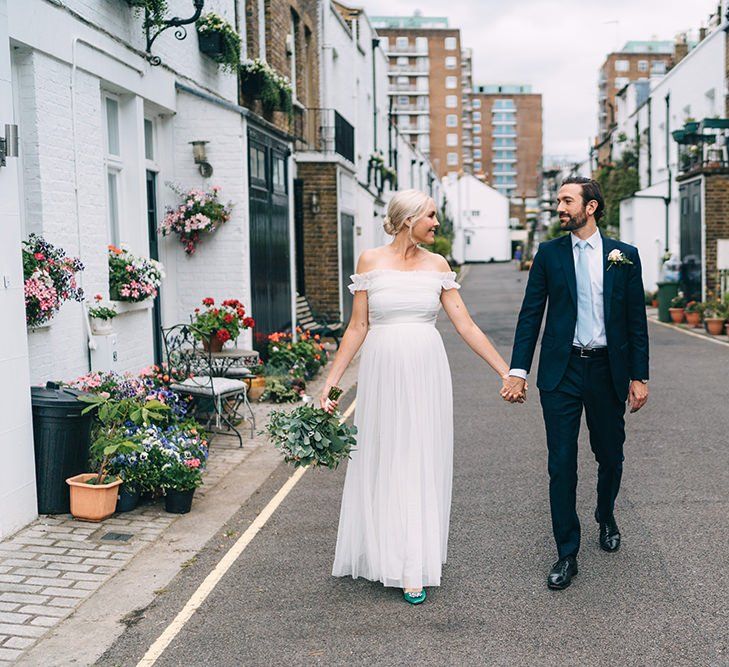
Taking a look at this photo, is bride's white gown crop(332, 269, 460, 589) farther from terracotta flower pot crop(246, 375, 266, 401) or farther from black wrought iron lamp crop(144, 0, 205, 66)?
A: terracotta flower pot crop(246, 375, 266, 401)

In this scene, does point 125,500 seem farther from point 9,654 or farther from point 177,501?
point 9,654

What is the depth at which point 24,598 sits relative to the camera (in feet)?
17.3

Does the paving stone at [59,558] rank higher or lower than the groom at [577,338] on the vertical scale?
lower

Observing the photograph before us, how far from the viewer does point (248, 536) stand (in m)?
6.47

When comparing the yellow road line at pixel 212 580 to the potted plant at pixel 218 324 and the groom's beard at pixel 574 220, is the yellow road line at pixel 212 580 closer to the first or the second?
the groom's beard at pixel 574 220

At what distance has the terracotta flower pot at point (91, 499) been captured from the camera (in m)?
6.72

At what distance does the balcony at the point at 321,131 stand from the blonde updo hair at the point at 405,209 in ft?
49.6

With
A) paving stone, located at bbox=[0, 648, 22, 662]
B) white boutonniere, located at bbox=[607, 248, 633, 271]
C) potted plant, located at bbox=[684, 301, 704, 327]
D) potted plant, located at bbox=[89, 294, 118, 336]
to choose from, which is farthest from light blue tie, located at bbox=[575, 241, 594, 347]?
potted plant, located at bbox=[684, 301, 704, 327]

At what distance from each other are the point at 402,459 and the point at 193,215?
7724 mm

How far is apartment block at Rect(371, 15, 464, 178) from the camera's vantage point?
108938 millimetres

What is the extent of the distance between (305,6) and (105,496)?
1600 cm

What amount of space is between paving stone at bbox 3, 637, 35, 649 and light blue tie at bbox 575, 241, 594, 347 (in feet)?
10.7

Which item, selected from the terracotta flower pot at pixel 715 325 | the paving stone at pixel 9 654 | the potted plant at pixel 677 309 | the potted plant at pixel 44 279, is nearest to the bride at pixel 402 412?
the paving stone at pixel 9 654

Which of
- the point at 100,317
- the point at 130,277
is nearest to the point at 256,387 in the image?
the point at 130,277
